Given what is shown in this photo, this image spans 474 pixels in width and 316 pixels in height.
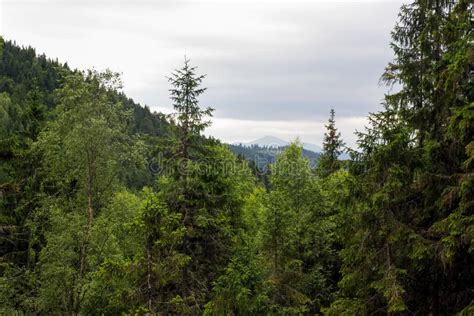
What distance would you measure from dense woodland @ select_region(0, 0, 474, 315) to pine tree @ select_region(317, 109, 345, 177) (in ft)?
20.7

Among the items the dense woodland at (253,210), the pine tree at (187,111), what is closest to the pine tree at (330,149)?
the dense woodland at (253,210)

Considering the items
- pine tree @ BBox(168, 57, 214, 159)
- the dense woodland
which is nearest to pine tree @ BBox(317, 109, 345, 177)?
the dense woodland

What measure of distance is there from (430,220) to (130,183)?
105m

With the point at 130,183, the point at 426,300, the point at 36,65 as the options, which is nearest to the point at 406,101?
the point at 426,300

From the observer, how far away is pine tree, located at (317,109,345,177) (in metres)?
31.2

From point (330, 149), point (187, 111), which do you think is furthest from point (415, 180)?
point (330, 149)

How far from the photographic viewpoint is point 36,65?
16562cm

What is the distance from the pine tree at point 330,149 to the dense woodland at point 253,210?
632cm

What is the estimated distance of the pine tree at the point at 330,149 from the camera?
3123 cm

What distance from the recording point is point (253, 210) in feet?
82.4

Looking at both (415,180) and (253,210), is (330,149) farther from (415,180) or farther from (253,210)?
(415,180)

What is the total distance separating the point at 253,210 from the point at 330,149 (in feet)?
35.9

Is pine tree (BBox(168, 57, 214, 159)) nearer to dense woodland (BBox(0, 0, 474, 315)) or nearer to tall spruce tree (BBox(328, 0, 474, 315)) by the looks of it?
dense woodland (BBox(0, 0, 474, 315))

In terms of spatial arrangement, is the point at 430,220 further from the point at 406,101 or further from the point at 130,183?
the point at 130,183
